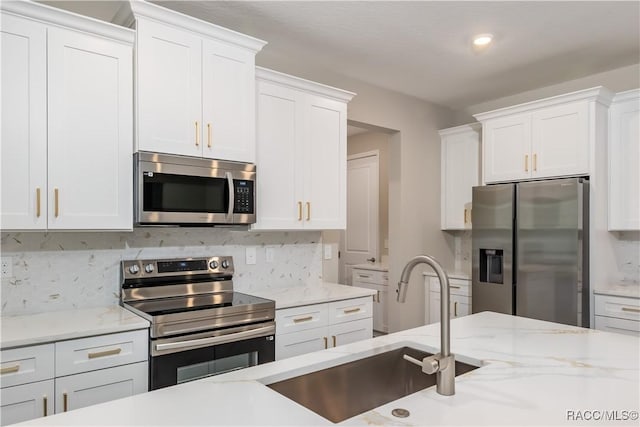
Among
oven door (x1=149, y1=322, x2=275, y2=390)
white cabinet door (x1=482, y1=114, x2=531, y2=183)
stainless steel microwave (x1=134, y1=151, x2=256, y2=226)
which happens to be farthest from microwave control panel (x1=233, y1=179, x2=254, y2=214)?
white cabinet door (x1=482, y1=114, x2=531, y2=183)

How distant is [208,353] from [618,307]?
282cm

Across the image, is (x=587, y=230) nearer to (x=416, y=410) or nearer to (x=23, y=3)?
(x=416, y=410)

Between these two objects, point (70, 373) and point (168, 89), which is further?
point (168, 89)

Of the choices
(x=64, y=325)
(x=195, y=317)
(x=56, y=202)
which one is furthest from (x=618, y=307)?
(x=56, y=202)

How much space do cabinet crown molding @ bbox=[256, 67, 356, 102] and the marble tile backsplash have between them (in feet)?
3.49

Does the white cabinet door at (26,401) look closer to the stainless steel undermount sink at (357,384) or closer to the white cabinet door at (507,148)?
the stainless steel undermount sink at (357,384)

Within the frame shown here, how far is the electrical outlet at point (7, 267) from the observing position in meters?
2.17

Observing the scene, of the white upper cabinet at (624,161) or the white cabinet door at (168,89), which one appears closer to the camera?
the white cabinet door at (168,89)

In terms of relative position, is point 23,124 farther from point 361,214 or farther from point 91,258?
point 361,214

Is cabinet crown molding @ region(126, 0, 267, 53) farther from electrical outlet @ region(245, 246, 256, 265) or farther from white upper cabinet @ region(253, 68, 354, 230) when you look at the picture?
electrical outlet @ region(245, 246, 256, 265)

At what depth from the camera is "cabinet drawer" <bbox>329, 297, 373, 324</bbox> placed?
2.82 metres

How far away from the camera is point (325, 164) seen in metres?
3.15

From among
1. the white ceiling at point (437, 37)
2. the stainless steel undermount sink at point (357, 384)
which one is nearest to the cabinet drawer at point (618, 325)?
the white ceiling at point (437, 37)

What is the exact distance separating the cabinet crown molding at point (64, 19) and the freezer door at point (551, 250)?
298 cm
